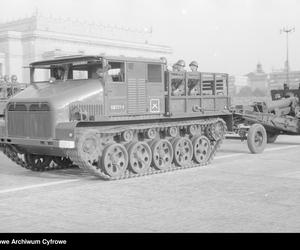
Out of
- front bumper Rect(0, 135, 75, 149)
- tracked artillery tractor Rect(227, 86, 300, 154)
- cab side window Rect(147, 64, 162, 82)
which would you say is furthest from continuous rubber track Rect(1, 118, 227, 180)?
tracked artillery tractor Rect(227, 86, 300, 154)

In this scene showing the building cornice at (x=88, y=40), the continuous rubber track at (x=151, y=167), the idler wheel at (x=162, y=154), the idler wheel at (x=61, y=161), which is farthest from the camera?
the building cornice at (x=88, y=40)

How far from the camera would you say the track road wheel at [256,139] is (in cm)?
1595

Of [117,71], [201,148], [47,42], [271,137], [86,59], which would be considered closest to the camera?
[86,59]

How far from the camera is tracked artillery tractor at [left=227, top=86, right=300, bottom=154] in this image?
639 inches

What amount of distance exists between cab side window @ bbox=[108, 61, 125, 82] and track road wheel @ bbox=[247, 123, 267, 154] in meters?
5.42

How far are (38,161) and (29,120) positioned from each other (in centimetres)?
192

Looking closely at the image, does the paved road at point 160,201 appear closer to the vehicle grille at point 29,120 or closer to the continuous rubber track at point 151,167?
the continuous rubber track at point 151,167

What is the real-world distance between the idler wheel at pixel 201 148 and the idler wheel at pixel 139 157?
1687mm

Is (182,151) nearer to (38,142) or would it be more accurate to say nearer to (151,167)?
(151,167)

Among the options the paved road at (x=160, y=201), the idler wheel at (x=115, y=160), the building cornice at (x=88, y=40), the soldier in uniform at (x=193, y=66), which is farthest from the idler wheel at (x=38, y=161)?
the building cornice at (x=88, y=40)

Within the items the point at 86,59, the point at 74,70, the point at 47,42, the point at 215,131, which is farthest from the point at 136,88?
the point at 47,42

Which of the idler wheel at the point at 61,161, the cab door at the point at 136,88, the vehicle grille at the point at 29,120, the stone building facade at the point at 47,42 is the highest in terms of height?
the stone building facade at the point at 47,42

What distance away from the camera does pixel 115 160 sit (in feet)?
37.9

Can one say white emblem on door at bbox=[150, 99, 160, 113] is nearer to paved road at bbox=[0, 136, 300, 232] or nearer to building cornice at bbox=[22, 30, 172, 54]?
paved road at bbox=[0, 136, 300, 232]
